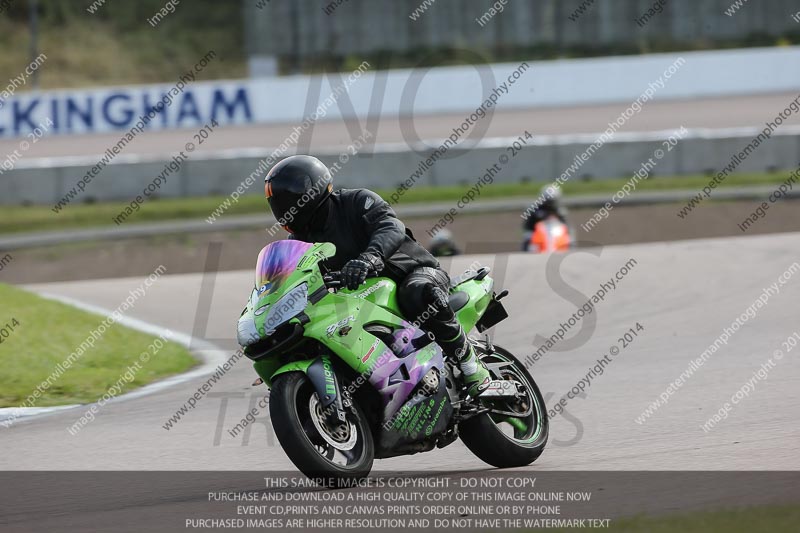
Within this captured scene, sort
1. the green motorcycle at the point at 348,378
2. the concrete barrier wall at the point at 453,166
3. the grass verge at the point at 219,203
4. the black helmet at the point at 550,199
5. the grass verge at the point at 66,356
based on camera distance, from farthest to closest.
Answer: the concrete barrier wall at the point at 453,166 < the grass verge at the point at 219,203 < the black helmet at the point at 550,199 < the grass verge at the point at 66,356 < the green motorcycle at the point at 348,378

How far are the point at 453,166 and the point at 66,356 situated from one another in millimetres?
14463

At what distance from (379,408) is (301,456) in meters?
0.61

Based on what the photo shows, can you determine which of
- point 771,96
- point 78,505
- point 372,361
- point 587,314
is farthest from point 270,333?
point 771,96

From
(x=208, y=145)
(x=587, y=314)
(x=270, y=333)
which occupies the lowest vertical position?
(x=208, y=145)

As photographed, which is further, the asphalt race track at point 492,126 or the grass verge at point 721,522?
the asphalt race track at point 492,126

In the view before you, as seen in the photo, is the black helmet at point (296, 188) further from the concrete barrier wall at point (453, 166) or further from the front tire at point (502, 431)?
the concrete barrier wall at point (453, 166)

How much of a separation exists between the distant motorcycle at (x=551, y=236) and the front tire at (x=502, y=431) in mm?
8283

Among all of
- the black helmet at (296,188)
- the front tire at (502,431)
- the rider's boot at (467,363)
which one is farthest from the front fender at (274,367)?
the front tire at (502,431)

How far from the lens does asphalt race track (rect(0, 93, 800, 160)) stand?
2831 centimetres

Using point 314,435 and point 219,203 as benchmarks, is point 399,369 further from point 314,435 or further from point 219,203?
point 219,203

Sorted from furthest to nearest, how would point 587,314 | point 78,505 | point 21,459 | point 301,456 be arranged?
point 587,314 → point 21,459 → point 78,505 → point 301,456

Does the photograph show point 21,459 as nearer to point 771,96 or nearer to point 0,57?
point 771,96

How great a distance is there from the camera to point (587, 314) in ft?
40.5

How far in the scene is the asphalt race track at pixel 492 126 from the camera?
28.3m
